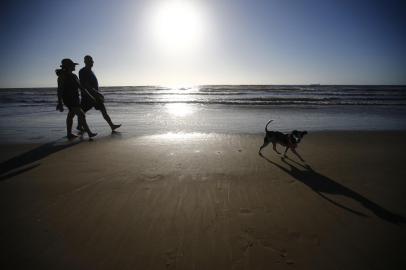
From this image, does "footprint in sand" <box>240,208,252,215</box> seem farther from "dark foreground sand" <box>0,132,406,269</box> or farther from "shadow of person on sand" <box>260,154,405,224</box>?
"shadow of person on sand" <box>260,154,405,224</box>

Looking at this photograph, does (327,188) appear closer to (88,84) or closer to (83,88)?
(83,88)

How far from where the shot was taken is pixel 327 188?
422 centimetres

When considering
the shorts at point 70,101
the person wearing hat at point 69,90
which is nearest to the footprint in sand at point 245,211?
the person wearing hat at point 69,90

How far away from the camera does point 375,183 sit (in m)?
4.38

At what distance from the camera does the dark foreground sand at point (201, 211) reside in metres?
2.60

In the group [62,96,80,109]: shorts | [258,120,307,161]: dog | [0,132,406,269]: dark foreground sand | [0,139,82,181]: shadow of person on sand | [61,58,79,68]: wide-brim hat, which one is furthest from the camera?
[62,96,80,109]: shorts

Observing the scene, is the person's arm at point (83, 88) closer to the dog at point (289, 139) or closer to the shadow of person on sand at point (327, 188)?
the dog at point (289, 139)

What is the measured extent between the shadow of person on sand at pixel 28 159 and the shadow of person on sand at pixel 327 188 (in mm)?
5141

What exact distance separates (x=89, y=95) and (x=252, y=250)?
24.5ft

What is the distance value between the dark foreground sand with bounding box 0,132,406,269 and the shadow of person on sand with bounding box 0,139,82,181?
0.15 feet

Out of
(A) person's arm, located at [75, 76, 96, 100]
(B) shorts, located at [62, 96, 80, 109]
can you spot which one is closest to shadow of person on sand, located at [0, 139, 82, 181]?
(B) shorts, located at [62, 96, 80, 109]

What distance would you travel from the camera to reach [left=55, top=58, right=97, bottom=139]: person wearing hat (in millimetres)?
7545

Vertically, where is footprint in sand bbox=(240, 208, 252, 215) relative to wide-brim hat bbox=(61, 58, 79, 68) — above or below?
A: below

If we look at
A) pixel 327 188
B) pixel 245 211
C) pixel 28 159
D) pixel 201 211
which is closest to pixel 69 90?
pixel 28 159
